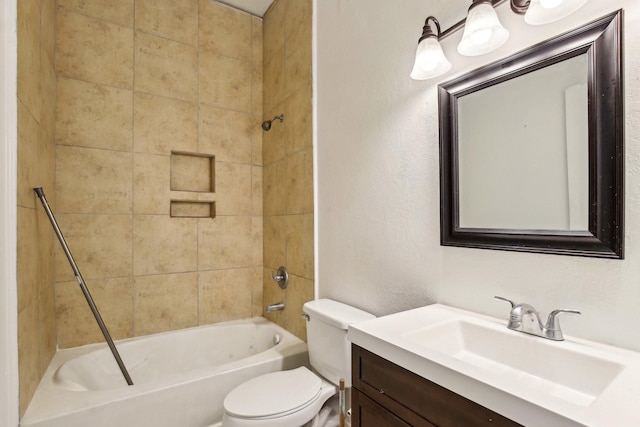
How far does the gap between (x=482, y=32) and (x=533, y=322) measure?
2.91 ft

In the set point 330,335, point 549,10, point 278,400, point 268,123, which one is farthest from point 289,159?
point 549,10

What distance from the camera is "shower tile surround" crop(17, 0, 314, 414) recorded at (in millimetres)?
1961

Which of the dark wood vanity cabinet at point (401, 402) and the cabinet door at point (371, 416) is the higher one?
the dark wood vanity cabinet at point (401, 402)

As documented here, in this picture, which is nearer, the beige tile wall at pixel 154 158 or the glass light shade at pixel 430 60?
the glass light shade at pixel 430 60

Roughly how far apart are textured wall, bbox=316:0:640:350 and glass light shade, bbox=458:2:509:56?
0.07 m

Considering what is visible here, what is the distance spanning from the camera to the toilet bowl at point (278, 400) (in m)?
1.29

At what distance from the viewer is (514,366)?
3.04 ft

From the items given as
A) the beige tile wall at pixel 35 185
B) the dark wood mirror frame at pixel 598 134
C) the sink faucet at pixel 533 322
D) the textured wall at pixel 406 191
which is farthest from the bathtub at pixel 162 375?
the dark wood mirror frame at pixel 598 134

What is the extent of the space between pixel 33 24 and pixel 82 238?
117 cm

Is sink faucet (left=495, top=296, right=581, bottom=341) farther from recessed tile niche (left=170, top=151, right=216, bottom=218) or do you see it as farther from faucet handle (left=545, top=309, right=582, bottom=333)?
recessed tile niche (left=170, top=151, right=216, bottom=218)

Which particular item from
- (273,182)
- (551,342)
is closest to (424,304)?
(551,342)

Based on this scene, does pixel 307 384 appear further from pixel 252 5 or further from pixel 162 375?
pixel 252 5

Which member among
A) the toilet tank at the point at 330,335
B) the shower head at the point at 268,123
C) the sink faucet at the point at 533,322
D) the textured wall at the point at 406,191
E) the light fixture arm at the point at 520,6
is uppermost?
the shower head at the point at 268,123

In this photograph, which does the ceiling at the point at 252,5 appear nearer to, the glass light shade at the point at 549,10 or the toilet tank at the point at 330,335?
the glass light shade at the point at 549,10
